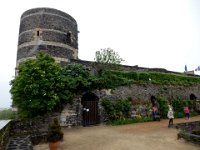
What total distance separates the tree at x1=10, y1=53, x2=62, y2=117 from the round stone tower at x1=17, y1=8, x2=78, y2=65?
5.23 meters

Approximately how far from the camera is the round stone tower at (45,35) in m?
18.8

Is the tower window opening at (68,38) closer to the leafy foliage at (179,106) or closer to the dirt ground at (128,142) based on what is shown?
the dirt ground at (128,142)

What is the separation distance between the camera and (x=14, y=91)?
13.0m

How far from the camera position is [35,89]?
506 inches

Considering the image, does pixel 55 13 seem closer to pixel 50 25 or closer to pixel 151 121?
pixel 50 25

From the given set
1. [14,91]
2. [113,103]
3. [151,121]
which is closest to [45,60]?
[14,91]

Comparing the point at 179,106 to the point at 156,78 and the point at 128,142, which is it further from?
the point at 128,142

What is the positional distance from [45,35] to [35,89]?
7.75 meters

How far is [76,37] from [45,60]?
8.30 meters

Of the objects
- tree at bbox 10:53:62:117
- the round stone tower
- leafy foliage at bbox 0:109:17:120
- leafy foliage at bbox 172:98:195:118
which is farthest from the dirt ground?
the round stone tower

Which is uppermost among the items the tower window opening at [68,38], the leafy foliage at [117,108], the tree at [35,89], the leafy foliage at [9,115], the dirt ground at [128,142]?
the tower window opening at [68,38]

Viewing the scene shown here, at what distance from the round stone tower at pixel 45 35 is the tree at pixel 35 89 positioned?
5.23m

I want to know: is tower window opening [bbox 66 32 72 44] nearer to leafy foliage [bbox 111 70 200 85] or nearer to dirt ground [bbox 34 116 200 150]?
leafy foliage [bbox 111 70 200 85]

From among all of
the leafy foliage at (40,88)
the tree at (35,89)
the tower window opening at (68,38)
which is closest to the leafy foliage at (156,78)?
the leafy foliage at (40,88)
